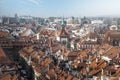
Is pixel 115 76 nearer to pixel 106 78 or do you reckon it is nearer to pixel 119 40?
pixel 106 78

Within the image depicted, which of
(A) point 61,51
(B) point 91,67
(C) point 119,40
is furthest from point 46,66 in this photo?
(C) point 119,40

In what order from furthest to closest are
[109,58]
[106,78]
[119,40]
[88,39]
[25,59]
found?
[88,39] < [119,40] < [25,59] < [109,58] < [106,78]

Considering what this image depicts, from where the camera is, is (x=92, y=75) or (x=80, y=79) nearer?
(x=80, y=79)

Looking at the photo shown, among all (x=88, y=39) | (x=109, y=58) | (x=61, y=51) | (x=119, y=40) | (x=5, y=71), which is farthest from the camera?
(x=88, y=39)

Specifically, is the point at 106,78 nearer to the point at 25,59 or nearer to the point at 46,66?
the point at 46,66

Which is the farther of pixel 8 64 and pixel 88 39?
pixel 88 39

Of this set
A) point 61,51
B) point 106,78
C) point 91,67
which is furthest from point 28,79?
point 61,51

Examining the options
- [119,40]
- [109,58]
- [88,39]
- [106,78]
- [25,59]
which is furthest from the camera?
[88,39]

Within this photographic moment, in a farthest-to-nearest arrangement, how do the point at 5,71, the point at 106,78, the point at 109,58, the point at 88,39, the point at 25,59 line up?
the point at 88,39 → the point at 25,59 → the point at 109,58 → the point at 5,71 → the point at 106,78
